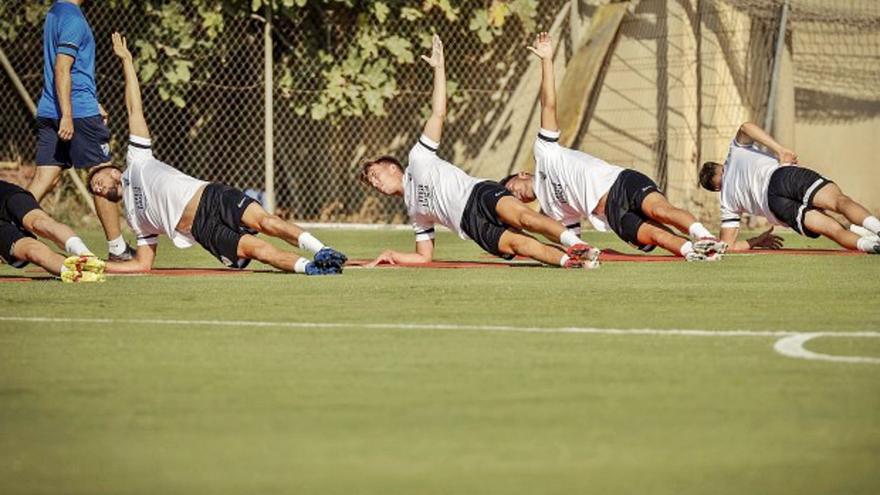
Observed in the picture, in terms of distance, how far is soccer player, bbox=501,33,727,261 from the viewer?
12.7 m

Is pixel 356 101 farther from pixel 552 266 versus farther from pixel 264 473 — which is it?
pixel 264 473

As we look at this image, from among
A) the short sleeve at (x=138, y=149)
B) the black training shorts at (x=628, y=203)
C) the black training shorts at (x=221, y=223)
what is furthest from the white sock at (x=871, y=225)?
the short sleeve at (x=138, y=149)

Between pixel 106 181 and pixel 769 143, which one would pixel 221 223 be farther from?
pixel 769 143

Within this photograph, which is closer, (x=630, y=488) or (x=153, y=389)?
(x=630, y=488)

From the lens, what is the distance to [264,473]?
4758mm

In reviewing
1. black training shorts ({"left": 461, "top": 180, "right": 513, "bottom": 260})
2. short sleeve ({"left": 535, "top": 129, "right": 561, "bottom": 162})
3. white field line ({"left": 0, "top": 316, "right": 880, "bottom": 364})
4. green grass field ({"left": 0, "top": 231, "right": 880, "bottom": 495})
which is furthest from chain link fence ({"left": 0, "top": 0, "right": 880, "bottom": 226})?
white field line ({"left": 0, "top": 316, "right": 880, "bottom": 364})

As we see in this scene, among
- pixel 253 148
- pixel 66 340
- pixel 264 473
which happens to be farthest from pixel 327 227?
pixel 264 473

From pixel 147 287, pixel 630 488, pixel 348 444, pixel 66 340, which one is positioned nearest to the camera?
pixel 630 488

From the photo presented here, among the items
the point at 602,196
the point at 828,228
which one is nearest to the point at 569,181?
the point at 602,196

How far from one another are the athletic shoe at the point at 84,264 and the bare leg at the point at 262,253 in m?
1.10

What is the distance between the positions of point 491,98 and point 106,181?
905 centimetres

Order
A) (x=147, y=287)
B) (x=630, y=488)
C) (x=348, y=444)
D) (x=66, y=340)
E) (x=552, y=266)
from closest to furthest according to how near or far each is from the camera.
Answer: (x=630, y=488)
(x=348, y=444)
(x=66, y=340)
(x=147, y=287)
(x=552, y=266)

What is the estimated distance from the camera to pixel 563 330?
7945 millimetres

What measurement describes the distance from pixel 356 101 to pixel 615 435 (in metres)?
15.6
